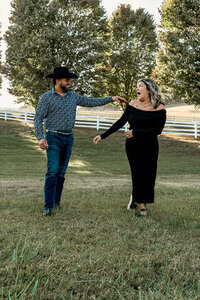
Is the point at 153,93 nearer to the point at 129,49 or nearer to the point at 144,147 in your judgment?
the point at 144,147

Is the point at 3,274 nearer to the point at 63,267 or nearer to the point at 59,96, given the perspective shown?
the point at 63,267

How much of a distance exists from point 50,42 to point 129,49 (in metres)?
9.93

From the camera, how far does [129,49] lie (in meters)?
30.1

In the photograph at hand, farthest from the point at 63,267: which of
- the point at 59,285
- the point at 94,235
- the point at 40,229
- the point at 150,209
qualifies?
the point at 150,209

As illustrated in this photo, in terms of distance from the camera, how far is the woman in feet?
16.1

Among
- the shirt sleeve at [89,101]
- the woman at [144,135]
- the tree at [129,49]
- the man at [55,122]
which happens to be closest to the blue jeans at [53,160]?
the man at [55,122]

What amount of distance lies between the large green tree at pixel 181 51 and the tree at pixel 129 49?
6.59 m

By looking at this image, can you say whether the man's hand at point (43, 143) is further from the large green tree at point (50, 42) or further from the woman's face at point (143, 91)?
the large green tree at point (50, 42)

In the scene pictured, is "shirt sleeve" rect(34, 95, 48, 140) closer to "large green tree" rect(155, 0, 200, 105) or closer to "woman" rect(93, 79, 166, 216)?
"woman" rect(93, 79, 166, 216)

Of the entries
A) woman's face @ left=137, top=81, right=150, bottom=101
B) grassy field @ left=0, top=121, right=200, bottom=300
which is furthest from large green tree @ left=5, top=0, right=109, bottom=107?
woman's face @ left=137, top=81, right=150, bottom=101

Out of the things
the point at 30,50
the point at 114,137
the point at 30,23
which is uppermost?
the point at 30,23

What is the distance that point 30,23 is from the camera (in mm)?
22391

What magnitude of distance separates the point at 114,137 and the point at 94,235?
21773 millimetres

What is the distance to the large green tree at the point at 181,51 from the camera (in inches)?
858
